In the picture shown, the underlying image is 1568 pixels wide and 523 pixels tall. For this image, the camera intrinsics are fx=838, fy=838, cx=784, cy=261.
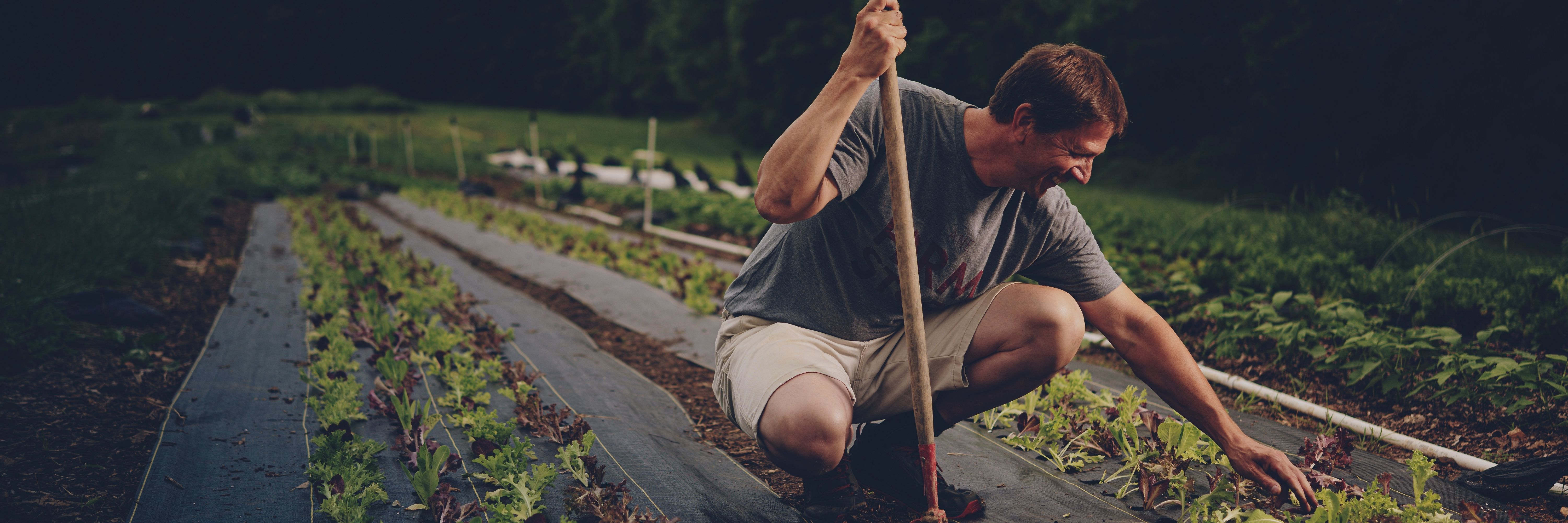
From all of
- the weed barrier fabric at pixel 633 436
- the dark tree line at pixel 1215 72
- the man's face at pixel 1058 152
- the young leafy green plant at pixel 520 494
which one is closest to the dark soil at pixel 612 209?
the weed barrier fabric at pixel 633 436

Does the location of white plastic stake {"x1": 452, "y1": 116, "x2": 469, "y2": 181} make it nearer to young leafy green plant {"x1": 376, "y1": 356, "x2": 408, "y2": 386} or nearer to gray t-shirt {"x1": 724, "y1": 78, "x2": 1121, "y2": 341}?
young leafy green plant {"x1": 376, "y1": 356, "x2": 408, "y2": 386}

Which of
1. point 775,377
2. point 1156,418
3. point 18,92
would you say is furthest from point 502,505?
point 18,92

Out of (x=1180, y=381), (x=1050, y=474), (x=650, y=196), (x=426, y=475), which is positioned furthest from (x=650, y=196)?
(x=1180, y=381)

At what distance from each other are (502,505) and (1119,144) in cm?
1664

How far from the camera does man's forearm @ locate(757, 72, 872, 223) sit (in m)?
1.70

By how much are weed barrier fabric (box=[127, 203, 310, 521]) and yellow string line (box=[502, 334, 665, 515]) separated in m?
0.82

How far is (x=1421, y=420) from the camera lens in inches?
122

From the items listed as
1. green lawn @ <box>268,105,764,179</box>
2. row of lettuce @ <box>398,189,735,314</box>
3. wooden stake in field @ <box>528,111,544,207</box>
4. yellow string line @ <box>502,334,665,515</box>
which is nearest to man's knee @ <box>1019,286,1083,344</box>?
yellow string line @ <box>502,334,665,515</box>

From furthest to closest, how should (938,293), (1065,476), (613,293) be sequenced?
(613,293)
(1065,476)
(938,293)

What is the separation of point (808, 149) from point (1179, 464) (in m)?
1.45

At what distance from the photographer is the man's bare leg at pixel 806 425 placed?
191 cm

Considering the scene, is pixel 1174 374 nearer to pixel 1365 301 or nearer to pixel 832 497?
pixel 832 497

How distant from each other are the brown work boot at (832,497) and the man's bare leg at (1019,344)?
38cm

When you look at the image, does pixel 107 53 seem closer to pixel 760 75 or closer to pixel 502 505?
pixel 760 75
